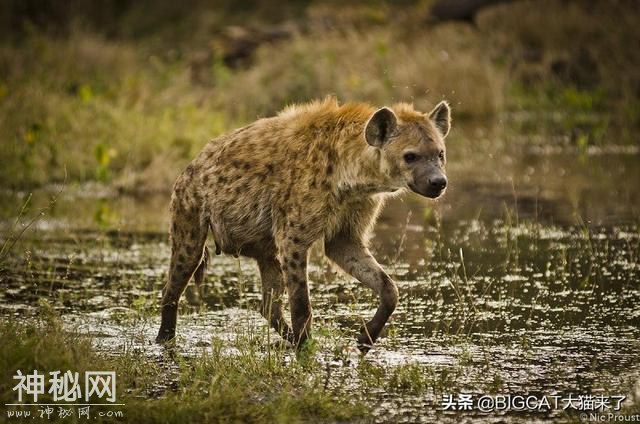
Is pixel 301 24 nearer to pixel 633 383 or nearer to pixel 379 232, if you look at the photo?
pixel 379 232

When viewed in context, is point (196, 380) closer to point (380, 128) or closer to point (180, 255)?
point (180, 255)

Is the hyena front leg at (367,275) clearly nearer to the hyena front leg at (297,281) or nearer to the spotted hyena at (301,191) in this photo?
the spotted hyena at (301,191)

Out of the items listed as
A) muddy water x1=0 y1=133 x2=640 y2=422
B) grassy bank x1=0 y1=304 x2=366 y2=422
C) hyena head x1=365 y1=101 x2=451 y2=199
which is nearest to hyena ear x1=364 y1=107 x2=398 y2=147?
hyena head x1=365 y1=101 x2=451 y2=199

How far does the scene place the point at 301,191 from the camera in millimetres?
5785

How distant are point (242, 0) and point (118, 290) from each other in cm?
2283

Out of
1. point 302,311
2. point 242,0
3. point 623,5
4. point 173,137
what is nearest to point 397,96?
point 173,137

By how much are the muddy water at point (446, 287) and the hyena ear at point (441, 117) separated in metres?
0.82

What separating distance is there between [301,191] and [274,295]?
771 mm

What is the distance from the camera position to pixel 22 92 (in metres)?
13.5

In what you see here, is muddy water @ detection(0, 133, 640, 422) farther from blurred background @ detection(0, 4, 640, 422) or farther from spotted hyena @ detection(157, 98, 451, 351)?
spotted hyena @ detection(157, 98, 451, 351)

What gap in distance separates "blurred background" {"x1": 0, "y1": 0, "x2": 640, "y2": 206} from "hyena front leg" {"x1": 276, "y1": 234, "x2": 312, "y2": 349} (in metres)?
3.20

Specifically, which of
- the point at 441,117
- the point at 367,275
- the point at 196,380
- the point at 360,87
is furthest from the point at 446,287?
the point at 360,87

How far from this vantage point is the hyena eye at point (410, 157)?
5586mm

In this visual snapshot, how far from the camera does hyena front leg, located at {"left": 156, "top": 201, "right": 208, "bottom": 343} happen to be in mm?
6258
